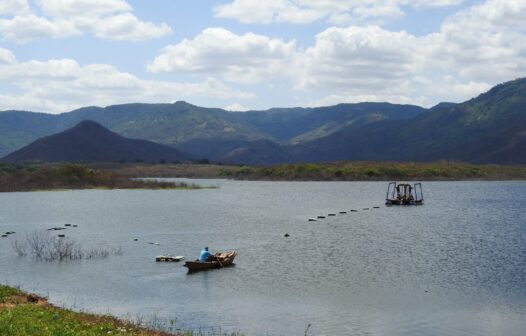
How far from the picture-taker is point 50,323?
94.2ft

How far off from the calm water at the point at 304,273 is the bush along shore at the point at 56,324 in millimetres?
4211

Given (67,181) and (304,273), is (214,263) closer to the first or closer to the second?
(304,273)

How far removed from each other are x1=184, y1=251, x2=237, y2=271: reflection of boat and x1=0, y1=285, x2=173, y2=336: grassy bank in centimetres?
1906

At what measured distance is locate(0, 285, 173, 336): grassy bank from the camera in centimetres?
2655

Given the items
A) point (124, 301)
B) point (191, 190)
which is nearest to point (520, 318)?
point (124, 301)

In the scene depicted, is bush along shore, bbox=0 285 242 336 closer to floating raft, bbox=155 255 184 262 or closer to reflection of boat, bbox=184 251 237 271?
reflection of boat, bbox=184 251 237 271

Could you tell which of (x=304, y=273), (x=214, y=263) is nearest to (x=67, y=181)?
(x=214, y=263)

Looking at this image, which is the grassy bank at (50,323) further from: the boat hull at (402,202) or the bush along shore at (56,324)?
the boat hull at (402,202)

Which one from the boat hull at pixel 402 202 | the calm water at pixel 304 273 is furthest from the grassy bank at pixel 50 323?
the boat hull at pixel 402 202

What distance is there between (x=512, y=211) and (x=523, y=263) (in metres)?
56.7

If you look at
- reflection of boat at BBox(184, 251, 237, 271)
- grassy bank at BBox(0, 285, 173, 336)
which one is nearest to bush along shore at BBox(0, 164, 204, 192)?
reflection of boat at BBox(184, 251, 237, 271)

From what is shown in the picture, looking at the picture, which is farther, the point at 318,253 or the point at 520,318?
the point at 318,253

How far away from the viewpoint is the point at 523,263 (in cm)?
5609

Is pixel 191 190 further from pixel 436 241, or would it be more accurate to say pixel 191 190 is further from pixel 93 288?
pixel 93 288
